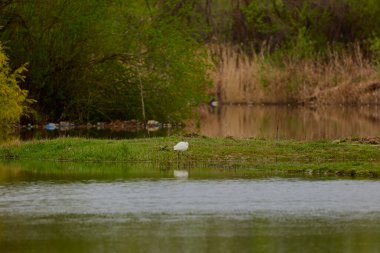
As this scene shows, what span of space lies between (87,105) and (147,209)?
2573 centimetres

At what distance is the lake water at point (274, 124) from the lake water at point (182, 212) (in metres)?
10.8

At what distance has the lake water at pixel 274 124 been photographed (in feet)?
118

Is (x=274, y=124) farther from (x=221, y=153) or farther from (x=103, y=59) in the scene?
(x=221, y=153)

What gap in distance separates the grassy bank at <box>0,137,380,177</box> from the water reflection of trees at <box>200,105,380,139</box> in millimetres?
5805

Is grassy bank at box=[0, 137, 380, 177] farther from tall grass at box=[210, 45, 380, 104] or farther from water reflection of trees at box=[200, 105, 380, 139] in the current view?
tall grass at box=[210, 45, 380, 104]

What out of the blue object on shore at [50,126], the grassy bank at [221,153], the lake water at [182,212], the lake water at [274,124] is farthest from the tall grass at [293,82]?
the lake water at [182,212]

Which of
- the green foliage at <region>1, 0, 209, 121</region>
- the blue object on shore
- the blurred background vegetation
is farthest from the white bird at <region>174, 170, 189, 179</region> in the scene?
the green foliage at <region>1, 0, 209, 121</region>

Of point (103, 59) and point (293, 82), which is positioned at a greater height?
point (103, 59)

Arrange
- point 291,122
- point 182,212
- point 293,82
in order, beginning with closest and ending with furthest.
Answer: point 182,212 → point 291,122 → point 293,82

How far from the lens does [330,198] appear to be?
62.5ft

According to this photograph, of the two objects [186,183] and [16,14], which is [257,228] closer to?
[186,183]

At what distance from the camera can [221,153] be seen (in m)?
25.5

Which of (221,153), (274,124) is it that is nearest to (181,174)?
(221,153)

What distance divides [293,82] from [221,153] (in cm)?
3398
